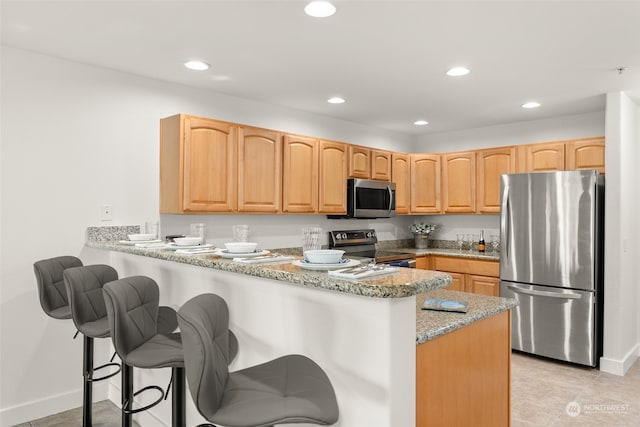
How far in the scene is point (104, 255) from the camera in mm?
3148

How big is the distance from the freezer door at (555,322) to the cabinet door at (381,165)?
179 centimetres

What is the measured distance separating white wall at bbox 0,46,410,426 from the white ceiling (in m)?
0.19

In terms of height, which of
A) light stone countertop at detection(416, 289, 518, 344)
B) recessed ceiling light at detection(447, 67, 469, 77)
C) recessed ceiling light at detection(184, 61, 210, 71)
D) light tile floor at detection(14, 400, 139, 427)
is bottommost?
light tile floor at detection(14, 400, 139, 427)

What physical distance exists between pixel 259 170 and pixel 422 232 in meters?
2.72

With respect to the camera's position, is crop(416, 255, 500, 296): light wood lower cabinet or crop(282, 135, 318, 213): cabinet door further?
crop(416, 255, 500, 296): light wood lower cabinet

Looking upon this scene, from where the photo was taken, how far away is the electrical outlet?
3.17 metres

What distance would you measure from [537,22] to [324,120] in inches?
103

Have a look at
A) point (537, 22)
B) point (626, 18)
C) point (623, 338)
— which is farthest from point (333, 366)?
point (623, 338)

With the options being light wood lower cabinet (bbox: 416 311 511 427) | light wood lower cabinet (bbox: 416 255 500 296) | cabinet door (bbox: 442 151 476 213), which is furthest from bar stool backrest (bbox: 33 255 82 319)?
cabinet door (bbox: 442 151 476 213)

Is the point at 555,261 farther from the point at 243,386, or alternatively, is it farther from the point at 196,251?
the point at 243,386

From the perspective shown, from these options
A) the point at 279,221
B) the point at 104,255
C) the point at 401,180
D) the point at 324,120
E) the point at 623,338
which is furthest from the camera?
the point at 401,180

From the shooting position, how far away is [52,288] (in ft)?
8.42

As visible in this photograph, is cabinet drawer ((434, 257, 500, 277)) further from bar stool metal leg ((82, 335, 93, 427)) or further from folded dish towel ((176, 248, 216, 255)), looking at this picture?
bar stool metal leg ((82, 335, 93, 427))

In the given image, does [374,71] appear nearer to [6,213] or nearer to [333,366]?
[333,366]
